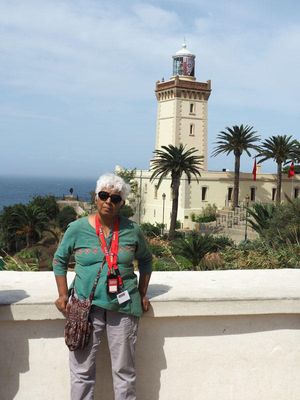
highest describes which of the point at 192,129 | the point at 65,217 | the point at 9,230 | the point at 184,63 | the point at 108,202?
the point at 184,63

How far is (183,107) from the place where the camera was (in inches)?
2221

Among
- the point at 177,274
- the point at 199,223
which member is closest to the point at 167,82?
the point at 199,223

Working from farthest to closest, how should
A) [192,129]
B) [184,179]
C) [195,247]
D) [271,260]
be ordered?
1. [192,129]
2. [184,179]
3. [195,247]
4. [271,260]

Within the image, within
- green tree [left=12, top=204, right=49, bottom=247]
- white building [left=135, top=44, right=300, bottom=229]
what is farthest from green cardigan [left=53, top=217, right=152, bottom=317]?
white building [left=135, top=44, right=300, bottom=229]

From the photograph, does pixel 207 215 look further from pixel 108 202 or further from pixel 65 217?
pixel 108 202

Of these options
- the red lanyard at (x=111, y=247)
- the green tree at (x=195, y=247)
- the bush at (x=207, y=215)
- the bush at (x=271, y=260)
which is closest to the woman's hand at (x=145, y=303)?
the red lanyard at (x=111, y=247)

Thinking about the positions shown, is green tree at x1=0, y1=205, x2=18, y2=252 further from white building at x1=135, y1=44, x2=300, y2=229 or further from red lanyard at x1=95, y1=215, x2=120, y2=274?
red lanyard at x1=95, y1=215, x2=120, y2=274

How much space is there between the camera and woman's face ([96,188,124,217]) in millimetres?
2910

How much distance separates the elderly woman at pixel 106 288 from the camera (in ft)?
9.24

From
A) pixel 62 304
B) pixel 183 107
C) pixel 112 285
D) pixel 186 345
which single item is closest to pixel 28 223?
pixel 183 107

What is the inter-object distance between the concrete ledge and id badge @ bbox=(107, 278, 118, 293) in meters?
0.29

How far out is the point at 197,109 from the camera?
5744cm

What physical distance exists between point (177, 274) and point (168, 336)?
1.96 feet

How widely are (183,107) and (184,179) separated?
9.09 meters
